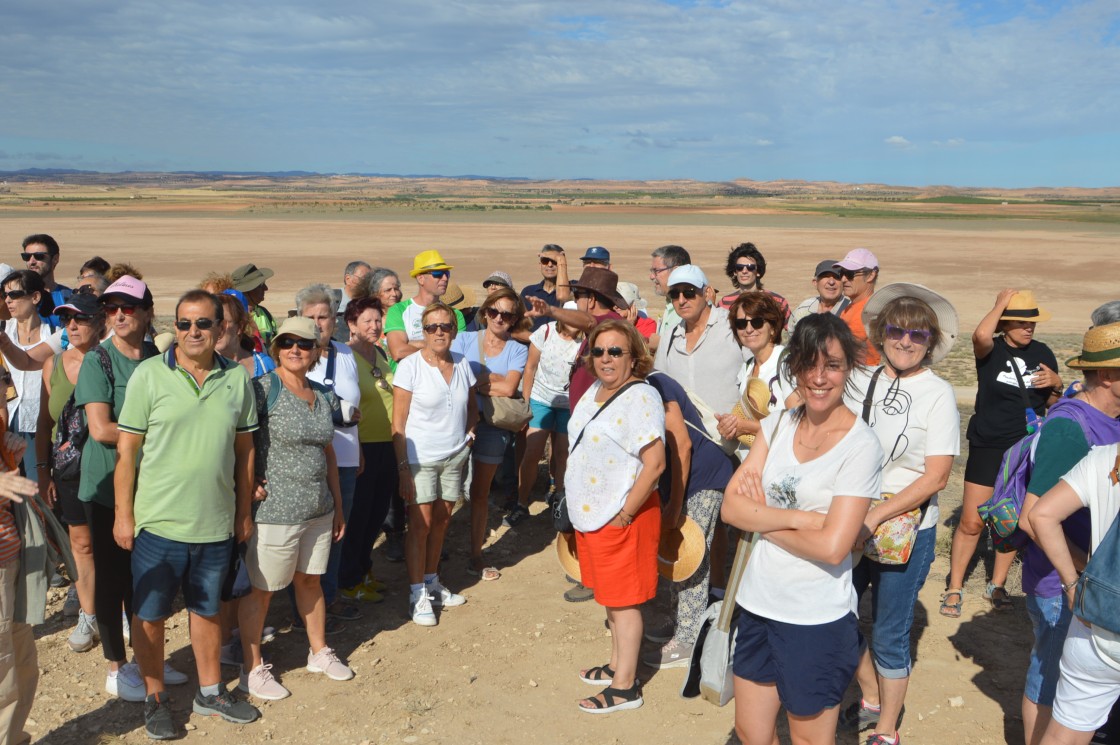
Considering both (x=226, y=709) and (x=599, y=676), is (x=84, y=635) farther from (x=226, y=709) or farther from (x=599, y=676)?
(x=599, y=676)

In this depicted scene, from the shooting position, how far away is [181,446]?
399 cm

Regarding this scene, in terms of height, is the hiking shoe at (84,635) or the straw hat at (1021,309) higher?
the straw hat at (1021,309)

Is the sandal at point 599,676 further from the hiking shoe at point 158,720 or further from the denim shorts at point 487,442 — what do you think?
the hiking shoe at point 158,720

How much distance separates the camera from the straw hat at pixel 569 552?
16.2 feet

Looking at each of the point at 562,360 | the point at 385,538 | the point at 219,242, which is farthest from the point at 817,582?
the point at 219,242

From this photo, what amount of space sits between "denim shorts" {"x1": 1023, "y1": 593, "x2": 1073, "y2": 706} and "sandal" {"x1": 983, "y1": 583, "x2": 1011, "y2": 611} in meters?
2.30

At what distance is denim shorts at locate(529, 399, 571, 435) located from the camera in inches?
270

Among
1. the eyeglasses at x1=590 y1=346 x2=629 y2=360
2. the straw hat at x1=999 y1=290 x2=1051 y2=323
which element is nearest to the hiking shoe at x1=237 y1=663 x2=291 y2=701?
the eyeglasses at x1=590 y1=346 x2=629 y2=360

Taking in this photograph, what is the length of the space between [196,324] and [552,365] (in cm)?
313

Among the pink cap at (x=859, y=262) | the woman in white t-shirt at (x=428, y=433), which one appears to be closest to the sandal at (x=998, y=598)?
the pink cap at (x=859, y=262)

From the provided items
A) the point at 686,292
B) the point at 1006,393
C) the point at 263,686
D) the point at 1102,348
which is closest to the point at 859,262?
the point at 1006,393

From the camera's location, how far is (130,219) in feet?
178

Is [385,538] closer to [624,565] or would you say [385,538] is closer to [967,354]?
[624,565]

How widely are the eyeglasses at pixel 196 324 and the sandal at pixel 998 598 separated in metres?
Answer: 5.14
